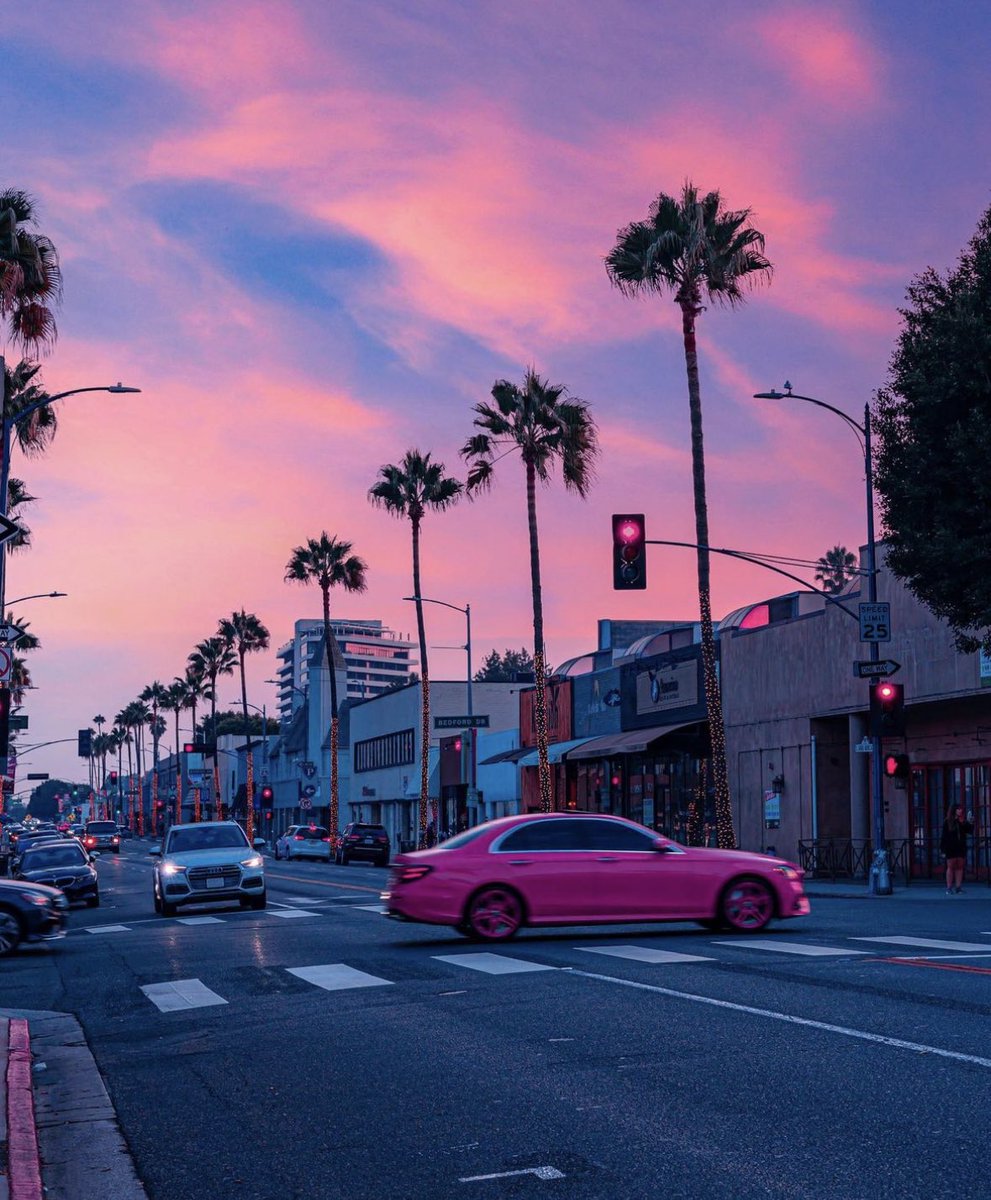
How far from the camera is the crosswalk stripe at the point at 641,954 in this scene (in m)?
15.3

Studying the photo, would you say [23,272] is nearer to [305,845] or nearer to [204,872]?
[204,872]

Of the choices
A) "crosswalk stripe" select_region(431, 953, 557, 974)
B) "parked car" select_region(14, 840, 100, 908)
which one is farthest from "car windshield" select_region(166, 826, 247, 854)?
"crosswalk stripe" select_region(431, 953, 557, 974)

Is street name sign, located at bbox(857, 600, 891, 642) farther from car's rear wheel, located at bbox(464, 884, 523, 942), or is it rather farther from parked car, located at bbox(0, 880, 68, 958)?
parked car, located at bbox(0, 880, 68, 958)

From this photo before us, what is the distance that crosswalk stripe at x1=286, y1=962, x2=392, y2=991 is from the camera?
14.3m

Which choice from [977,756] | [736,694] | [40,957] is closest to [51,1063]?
[40,957]

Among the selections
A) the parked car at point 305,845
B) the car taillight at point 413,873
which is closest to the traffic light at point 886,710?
A: the car taillight at point 413,873

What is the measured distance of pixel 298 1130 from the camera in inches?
309

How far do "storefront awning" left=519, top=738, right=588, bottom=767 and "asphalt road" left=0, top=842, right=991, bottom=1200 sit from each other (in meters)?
36.5

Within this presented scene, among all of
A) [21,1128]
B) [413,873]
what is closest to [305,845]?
[413,873]

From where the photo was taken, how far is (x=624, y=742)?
4934cm

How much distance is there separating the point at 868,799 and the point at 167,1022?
30.8 metres

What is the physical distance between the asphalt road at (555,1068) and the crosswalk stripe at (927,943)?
0.13 metres

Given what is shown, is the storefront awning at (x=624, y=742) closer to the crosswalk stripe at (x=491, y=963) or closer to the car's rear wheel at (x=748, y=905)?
the car's rear wheel at (x=748, y=905)

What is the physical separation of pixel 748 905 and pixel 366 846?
4854 cm
